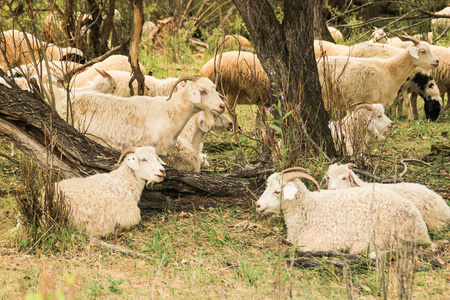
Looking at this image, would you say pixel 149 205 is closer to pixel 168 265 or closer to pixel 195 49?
pixel 168 265

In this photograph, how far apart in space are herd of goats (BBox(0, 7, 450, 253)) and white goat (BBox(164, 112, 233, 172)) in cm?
1

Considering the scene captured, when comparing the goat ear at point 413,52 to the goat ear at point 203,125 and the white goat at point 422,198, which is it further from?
the white goat at point 422,198

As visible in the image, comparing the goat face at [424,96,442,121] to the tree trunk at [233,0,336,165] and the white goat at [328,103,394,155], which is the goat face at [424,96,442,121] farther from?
the tree trunk at [233,0,336,165]

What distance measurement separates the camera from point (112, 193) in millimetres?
4770

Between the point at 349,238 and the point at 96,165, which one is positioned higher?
the point at 96,165

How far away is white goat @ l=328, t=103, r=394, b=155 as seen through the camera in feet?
19.2

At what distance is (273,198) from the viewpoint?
4.39 m

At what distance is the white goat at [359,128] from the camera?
5852mm

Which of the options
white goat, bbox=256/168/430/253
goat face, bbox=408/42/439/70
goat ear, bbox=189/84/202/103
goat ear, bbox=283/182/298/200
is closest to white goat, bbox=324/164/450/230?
white goat, bbox=256/168/430/253

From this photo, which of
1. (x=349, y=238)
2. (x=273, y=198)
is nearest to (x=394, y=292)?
(x=349, y=238)

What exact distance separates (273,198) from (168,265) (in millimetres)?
961

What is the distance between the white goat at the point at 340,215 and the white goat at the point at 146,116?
184 centimetres

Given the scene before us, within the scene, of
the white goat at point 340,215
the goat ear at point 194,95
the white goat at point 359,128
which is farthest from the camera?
the goat ear at point 194,95

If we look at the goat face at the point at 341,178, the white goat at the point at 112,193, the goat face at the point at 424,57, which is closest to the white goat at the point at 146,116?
the white goat at the point at 112,193
